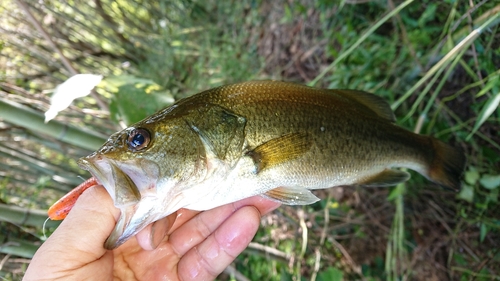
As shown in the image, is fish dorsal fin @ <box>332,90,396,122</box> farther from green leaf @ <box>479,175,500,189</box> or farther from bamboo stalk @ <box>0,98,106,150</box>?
bamboo stalk @ <box>0,98,106,150</box>

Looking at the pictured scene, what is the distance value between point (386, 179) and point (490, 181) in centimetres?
84

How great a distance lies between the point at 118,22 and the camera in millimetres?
5480

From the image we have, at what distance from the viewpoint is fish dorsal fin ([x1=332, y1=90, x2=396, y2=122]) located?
168cm

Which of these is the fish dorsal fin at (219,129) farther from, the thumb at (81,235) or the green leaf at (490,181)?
the green leaf at (490,181)

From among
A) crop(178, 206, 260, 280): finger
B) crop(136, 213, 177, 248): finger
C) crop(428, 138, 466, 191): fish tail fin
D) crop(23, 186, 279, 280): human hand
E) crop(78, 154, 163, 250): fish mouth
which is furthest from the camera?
crop(428, 138, 466, 191): fish tail fin

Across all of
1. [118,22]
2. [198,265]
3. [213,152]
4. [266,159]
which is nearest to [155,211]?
[213,152]

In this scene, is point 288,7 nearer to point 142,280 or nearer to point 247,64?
point 247,64

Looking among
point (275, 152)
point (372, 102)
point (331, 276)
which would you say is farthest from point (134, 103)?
point (331, 276)

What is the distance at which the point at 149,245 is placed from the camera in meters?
1.49

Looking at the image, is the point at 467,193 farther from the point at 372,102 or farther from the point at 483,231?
the point at 372,102

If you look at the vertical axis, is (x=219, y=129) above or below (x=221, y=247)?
above

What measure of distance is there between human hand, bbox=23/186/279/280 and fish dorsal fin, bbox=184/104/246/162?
0.39 metres

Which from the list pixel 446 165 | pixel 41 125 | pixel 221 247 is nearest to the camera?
pixel 221 247

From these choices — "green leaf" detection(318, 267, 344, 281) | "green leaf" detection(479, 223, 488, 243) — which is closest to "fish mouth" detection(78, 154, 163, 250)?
"green leaf" detection(318, 267, 344, 281)
